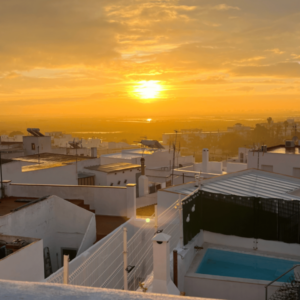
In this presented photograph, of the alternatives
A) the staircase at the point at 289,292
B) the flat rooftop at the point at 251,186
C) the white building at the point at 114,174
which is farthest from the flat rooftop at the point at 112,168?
the staircase at the point at 289,292

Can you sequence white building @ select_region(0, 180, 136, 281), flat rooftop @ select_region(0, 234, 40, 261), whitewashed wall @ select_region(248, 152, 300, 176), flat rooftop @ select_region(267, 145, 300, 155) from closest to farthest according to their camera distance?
1. flat rooftop @ select_region(0, 234, 40, 261)
2. white building @ select_region(0, 180, 136, 281)
3. whitewashed wall @ select_region(248, 152, 300, 176)
4. flat rooftop @ select_region(267, 145, 300, 155)

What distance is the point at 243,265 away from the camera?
9.11m

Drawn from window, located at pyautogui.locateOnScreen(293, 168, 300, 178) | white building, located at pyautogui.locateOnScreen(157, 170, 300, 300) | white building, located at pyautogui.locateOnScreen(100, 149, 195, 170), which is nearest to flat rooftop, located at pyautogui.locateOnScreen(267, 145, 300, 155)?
window, located at pyautogui.locateOnScreen(293, 168, 300, 178)

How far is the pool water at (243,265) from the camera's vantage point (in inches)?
333

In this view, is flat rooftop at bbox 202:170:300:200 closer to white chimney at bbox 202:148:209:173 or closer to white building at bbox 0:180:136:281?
white building at bbox 0:180:136:281

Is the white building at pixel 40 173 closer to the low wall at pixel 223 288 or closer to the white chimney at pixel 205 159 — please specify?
the white chimney at pixel 205 159

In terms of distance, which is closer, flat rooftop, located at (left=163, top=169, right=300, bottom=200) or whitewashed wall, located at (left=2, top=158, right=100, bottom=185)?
flat rooftop, located at (left=163, top=169, right=300, bottom=200)

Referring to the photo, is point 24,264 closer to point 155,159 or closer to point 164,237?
point 164,237

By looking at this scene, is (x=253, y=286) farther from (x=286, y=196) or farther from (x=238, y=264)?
(x=286, y=196)

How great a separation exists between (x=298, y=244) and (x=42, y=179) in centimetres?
1283

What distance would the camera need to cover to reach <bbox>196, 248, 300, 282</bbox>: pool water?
8.45 meters

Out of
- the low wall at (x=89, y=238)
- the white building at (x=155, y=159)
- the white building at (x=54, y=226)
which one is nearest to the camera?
the white building at (x=54, y=226)

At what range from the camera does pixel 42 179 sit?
17.5 meters

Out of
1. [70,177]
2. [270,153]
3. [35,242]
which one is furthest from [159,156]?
[35,242]
